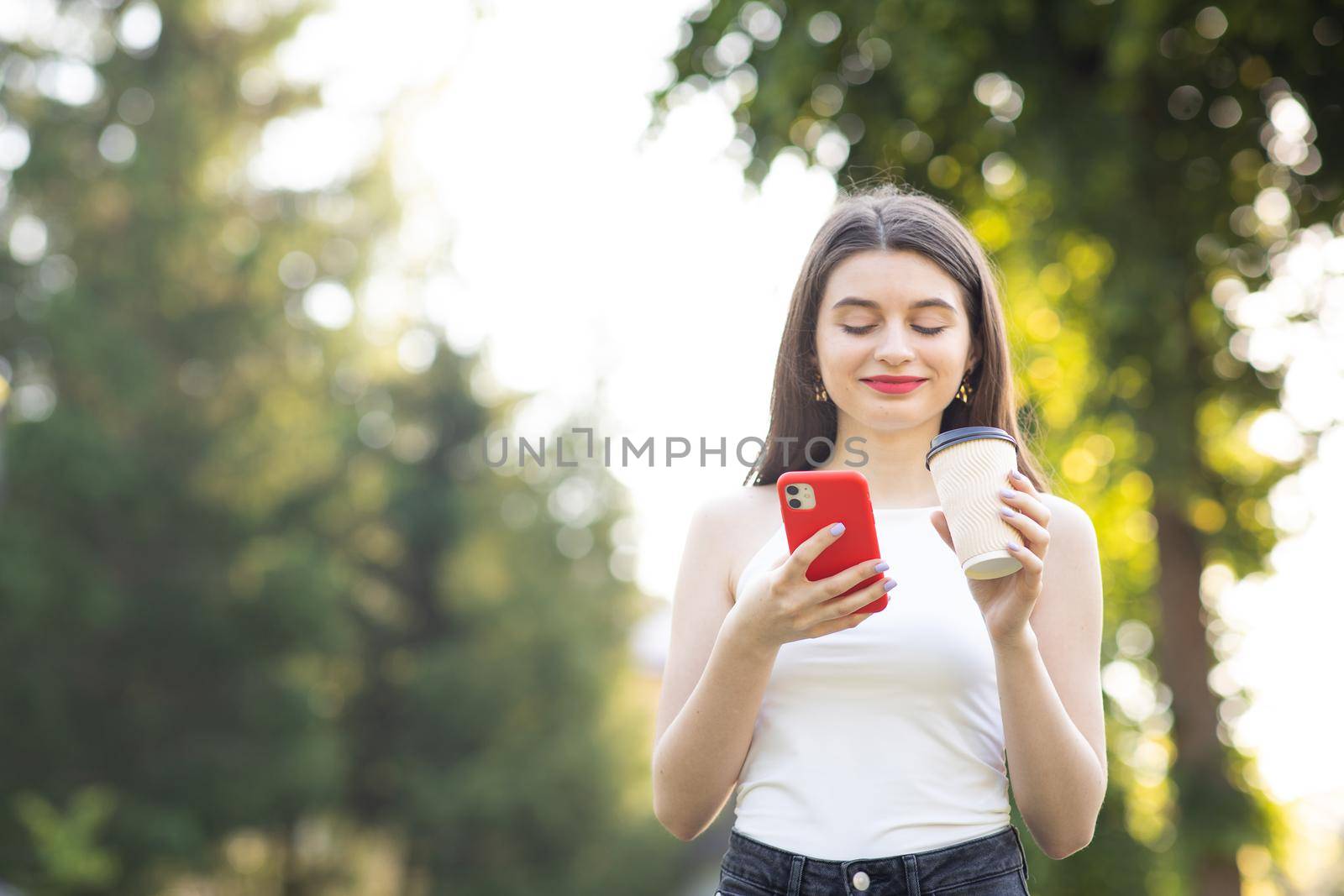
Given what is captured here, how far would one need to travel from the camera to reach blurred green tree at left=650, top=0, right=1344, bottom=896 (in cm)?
530

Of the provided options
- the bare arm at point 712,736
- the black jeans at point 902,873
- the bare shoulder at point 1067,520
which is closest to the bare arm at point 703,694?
the bare arm at point 712,736

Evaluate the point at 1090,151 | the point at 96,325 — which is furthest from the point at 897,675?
the point at 96,325

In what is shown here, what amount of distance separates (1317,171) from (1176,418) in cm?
137

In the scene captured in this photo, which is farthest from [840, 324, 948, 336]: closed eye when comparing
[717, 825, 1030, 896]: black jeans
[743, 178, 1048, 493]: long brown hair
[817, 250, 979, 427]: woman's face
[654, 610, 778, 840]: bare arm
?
[717, 825, 1030, 896]: black jeans

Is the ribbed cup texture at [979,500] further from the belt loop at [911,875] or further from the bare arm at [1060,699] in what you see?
the belt loop at [911,875]

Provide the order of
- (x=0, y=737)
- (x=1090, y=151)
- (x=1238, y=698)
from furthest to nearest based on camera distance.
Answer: (x=0, y=737) → (x=1238, y=698) → (x=1090, y=151)

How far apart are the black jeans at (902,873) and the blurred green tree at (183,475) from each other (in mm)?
11172

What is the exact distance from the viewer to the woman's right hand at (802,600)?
1638mm

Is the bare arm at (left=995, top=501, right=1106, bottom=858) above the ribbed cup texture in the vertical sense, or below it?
below

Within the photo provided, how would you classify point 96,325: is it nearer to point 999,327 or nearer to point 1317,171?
point 1317,171

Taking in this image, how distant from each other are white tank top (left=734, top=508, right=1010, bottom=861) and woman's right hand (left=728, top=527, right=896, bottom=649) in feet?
0.45

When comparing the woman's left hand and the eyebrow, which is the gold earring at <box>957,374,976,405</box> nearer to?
the eyebrow

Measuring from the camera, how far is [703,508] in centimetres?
207

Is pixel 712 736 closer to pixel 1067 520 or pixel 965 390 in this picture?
pixel 1067 520
